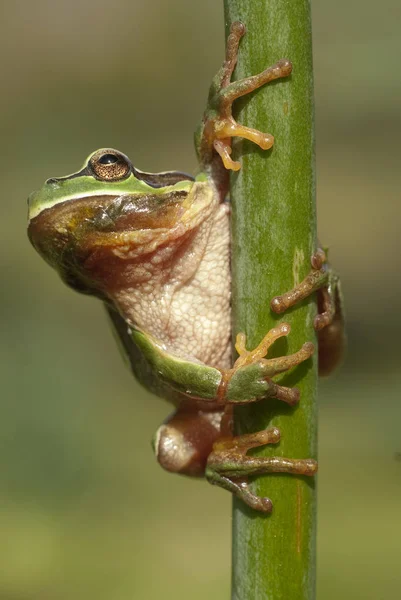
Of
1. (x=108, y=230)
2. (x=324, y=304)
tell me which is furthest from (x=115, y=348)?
(x=324, y=304)

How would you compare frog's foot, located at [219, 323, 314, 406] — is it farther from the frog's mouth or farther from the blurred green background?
the blurred green background

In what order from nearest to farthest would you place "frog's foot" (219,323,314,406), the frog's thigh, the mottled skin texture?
"frog's foot" (219,323,314,406)
the mottled skin texture
the frog's thigh

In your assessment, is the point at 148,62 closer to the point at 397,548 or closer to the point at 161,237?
the point at 397,548

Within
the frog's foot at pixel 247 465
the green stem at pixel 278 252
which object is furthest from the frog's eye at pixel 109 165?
the frog's foot at pixel 247 465

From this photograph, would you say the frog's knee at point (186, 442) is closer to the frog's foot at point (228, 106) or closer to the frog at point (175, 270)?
the frog at point (175, 270)

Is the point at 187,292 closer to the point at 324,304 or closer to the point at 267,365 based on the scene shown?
the point at 324,304

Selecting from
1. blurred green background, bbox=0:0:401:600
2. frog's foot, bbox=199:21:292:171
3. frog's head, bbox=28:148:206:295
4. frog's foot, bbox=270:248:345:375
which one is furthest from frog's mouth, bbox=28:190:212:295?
blurred green background, bbox=0:0:401:600
